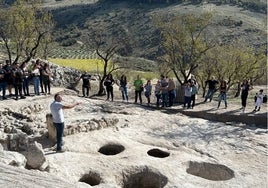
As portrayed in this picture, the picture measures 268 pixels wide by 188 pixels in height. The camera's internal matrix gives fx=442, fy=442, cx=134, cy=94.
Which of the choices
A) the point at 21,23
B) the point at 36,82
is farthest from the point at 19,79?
the point at 21,23

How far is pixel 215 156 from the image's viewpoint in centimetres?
1544

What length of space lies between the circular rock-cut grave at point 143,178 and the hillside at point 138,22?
49.0 meters

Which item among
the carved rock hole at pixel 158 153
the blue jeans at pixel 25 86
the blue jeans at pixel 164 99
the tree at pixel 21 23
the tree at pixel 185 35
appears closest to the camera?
the carved rock hole at pixel 158 153

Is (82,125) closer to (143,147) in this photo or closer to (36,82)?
(143,147)

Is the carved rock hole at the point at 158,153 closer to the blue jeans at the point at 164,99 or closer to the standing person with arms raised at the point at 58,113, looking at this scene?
the standing person with arms raised at the point at 58,113

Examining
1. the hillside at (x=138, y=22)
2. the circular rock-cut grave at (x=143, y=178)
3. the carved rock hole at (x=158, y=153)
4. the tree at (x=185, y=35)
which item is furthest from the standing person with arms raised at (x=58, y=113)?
the hillside at (x=138, y=22)

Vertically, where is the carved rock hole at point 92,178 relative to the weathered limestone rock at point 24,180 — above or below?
below

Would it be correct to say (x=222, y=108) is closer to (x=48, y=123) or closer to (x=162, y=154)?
(x=162, y=154)

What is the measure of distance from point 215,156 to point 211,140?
1.72 metres

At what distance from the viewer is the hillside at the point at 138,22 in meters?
76.7

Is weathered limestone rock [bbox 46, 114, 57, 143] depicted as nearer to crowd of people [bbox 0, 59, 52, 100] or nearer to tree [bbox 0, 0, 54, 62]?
crowd of people [bbox 0, 59, 52, 100]

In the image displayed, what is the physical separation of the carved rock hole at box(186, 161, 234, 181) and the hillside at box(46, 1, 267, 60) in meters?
48.2

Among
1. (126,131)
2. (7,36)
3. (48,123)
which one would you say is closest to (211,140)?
(126,131)

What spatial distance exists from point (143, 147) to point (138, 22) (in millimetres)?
81161
